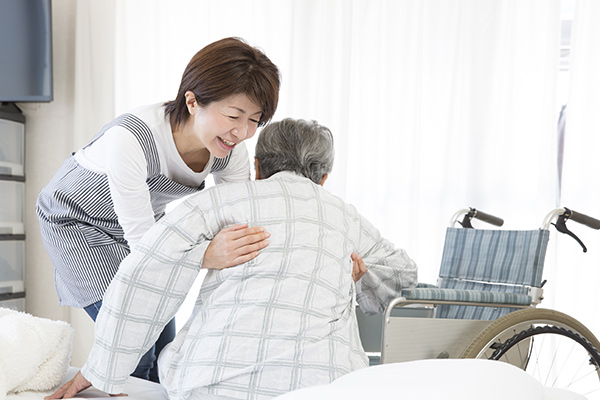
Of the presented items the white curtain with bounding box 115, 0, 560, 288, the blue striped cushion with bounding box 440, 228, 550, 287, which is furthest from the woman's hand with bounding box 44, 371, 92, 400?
the white curtain with bounding box 115, 0, 560, 288

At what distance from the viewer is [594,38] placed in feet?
8.63

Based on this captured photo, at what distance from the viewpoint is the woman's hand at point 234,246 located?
42.7 inches

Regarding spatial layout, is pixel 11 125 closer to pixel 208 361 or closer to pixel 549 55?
pixel 208 361

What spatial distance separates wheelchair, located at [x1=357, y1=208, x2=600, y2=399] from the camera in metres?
1.57

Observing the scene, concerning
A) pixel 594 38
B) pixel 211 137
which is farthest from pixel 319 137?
pixel 594 38

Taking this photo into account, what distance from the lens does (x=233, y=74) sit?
1.25 metres

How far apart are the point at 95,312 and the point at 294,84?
174 centimetres

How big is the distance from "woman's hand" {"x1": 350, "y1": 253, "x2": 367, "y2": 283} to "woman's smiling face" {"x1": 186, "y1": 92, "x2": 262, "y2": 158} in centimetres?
40

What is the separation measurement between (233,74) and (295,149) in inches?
8.5

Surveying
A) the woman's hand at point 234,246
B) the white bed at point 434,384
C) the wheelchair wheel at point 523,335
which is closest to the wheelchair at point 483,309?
the wheelchair wheel at point 523,335

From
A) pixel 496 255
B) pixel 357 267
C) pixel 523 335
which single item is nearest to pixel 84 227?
pixel 357 267

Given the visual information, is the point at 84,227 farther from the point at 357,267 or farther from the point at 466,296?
the point at 466,296

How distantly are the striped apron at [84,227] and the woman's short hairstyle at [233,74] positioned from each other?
0.29m

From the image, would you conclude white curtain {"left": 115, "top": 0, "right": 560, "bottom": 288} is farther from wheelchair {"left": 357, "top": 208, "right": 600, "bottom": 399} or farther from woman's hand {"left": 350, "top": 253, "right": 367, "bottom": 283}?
woman's hand {"left": 350, "top": 253, "right": 367, "bottom": 283}
